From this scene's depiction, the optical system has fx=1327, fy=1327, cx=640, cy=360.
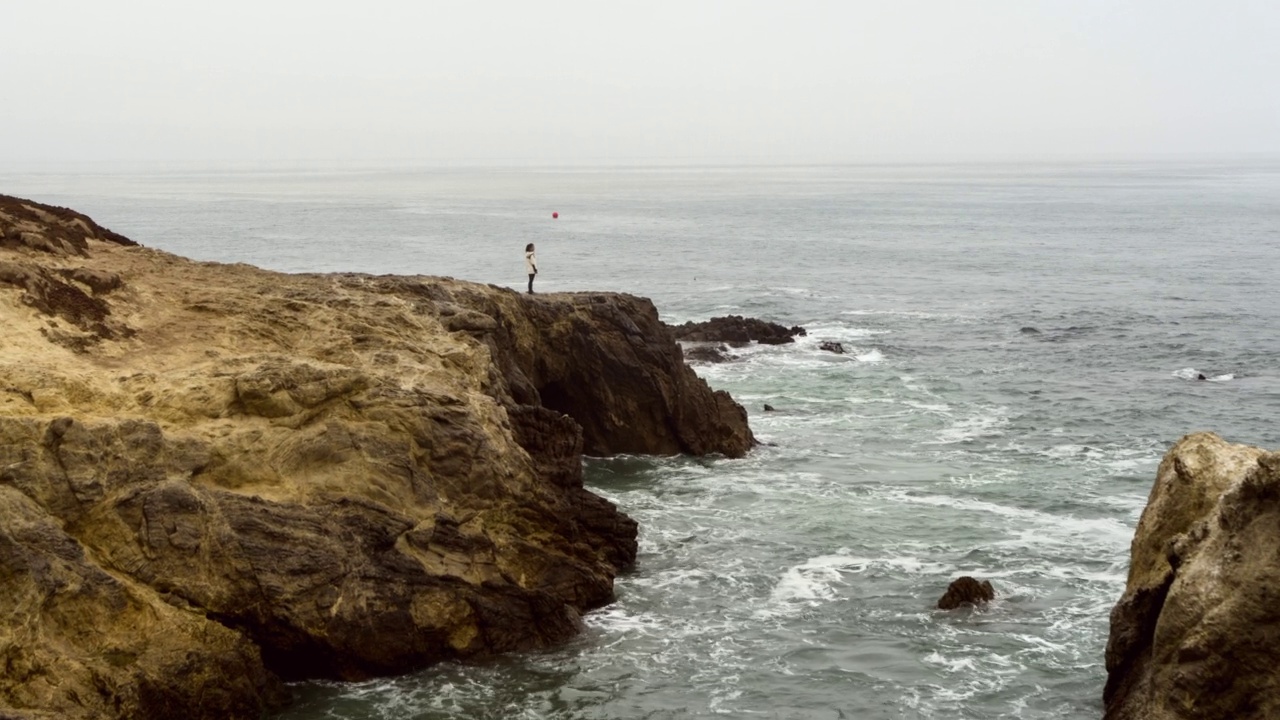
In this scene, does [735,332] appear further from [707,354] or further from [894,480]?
[894,480]

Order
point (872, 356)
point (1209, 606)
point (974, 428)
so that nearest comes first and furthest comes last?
point (1209, 606)
point (974, 428)
point (872, 356)

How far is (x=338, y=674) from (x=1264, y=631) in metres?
12.8

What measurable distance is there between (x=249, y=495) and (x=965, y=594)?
41.1ft

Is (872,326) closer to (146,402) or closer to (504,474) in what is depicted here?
(504,474)

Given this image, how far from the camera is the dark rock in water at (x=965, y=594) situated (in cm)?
2373

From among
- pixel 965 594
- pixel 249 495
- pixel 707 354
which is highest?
pixel 249 495

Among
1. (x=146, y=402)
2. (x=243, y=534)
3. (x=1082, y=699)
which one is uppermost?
(x=146, y=402)

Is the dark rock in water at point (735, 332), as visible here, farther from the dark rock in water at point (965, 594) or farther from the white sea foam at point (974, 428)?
the dark rock in water at point (965, 594)

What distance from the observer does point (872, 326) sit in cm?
6156

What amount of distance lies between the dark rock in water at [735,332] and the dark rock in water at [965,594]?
30477mm

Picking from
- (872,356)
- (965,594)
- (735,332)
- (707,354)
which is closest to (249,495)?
(965,594)

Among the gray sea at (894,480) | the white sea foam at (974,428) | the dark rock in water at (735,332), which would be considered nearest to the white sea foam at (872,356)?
the gray sea at (894,480)

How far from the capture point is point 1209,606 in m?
15.5

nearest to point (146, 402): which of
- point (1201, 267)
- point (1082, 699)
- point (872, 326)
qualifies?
point (1082, 699)
